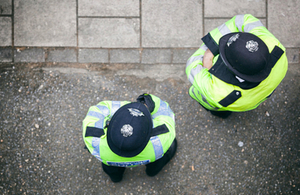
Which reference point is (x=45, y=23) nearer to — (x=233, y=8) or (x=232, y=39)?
(x=232, y=39)

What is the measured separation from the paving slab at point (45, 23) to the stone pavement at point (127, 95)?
16 mm

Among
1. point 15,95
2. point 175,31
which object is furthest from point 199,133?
point 15,95

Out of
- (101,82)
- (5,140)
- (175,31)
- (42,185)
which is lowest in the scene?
(42,185)

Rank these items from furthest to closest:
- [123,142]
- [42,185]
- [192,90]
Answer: [42,185] < [192,90] < [123,142]

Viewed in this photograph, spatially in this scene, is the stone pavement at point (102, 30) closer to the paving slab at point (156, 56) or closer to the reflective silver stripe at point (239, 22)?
the paving slab at point (156, 56)

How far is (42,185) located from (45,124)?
36.0 inches

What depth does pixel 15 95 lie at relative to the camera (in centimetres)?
341

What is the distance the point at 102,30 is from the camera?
3434 millimetres

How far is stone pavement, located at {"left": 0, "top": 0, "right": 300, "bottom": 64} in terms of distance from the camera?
3434 millimetres

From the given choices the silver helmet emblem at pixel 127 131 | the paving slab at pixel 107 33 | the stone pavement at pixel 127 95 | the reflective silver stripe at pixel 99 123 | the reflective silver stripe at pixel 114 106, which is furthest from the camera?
the paving slab at pixel 107 33

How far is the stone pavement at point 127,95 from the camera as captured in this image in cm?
330

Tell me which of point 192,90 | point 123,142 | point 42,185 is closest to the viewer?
point 123,142

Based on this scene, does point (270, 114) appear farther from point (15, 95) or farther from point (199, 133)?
point (15, 95)

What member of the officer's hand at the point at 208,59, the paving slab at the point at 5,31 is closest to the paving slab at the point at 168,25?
the officer's hand at the point at 208,59
